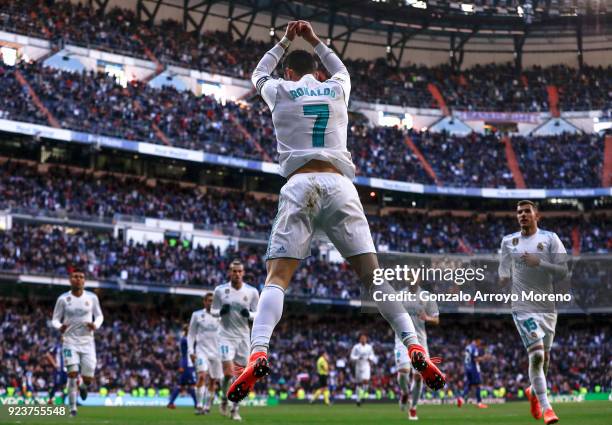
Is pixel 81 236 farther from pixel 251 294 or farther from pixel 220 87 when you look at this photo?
pixel 251 294

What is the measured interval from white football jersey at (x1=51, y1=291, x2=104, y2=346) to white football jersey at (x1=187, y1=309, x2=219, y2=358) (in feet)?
13.0

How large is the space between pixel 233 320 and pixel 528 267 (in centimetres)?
796

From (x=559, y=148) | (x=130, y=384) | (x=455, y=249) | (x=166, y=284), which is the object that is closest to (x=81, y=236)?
(x=166, y=284)

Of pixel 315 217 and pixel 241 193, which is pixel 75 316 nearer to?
pixel 315 217

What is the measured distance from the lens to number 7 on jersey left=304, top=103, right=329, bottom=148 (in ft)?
27.5

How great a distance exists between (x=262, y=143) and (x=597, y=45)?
115ft

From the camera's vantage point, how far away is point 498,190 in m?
66.7

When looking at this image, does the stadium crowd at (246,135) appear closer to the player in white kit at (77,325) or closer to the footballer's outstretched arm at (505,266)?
the player in white kit at (77,325)

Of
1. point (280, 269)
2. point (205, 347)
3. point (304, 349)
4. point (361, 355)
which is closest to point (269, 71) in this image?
point (280, 269)

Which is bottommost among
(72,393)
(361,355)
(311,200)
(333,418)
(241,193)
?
(333,418)

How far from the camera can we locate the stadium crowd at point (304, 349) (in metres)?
42.1

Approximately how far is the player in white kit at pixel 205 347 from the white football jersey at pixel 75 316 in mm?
3875

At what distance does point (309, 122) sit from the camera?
27.6ft

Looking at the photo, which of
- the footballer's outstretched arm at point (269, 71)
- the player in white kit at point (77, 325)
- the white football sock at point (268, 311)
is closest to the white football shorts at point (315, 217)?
the white football sock at point (268, 311)
